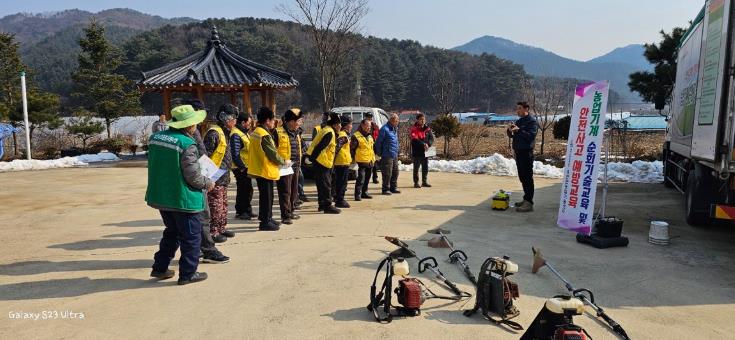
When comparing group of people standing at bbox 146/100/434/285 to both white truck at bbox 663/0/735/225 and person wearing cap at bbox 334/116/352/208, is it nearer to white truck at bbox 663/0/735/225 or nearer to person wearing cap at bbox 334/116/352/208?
person wearing cap at bbox 334/116/352/208

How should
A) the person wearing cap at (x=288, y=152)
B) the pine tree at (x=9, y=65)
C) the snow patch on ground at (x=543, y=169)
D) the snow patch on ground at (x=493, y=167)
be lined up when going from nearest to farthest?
1. the person wearing cap at (x=288, y=152)
2. the snow patch on ground at (x=543, y=169)
3. the snow patch on ground at (x=493, y=167)
4. the pine tree at (x=9, y=65)

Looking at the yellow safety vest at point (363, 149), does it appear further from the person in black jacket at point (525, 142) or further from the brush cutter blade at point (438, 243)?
the brush cutter blade at point (438, 243)

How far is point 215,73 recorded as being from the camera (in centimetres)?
1364

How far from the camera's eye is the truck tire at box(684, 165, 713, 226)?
6.00 m

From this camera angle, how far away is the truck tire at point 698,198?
19.7ft

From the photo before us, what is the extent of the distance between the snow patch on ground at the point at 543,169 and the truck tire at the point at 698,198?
4910 mm

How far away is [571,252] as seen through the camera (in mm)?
5371

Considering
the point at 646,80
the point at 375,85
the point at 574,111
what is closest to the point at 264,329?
the point at 574,111

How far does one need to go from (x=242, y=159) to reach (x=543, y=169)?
8523mm

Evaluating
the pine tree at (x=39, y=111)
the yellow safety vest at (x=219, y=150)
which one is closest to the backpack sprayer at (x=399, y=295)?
the yellow safety vest at (x=219, y=150)

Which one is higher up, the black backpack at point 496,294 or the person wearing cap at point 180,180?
the person wearing cap at point 180,180

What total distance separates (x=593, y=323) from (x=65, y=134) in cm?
2298

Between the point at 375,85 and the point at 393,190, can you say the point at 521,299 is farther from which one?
the point at 375,85

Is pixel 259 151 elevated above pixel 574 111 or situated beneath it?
situated beneath
